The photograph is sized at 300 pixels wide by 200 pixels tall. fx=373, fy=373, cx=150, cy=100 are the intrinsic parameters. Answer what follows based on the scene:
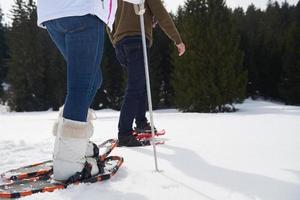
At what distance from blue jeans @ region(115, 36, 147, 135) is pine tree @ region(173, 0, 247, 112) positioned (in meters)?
20.7

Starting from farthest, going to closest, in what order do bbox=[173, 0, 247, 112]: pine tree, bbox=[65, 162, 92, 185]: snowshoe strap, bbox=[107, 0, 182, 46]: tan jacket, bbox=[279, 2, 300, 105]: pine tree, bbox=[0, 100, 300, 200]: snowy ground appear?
bbox=[279, 2, 300, 105]: pine tree
bbox=[173, 0, 247, 112]: pine tree
bbox=[107, 0, 182, 46]: tan jacket
bbox=[65, 162, 92, 185]: snowshoe strap
bbox=[0, 100, 300, 200]: snowy ground

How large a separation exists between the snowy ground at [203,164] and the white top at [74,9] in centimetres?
102

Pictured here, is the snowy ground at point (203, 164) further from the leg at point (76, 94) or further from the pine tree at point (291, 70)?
the pine tree at point (291, 70)

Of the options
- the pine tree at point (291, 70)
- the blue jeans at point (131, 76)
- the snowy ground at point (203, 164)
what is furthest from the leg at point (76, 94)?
the pine tree at point (291, 70)

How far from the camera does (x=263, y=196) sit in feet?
6.16

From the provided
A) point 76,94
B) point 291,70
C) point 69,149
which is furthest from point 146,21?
point 291,70

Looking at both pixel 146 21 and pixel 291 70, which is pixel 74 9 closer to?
pixel 146 21

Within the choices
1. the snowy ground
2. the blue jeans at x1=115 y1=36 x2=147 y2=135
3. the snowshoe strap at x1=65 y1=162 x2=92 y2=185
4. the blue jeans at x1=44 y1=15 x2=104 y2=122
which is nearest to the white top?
the blue jeans at x1=44 y1=15 x2=104 y2=122

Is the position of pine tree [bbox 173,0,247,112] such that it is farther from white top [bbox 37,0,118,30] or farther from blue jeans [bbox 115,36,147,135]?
white top [bbox 37,0,118,30]

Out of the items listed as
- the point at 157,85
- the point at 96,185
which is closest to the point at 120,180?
the point at 96,185

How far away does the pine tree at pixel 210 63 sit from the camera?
80.5 feet

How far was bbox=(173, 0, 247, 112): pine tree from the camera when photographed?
80.5 feet

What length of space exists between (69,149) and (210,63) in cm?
2328

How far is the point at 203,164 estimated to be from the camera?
2604 mm
